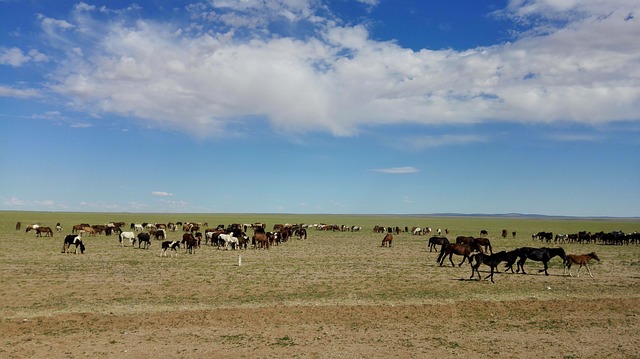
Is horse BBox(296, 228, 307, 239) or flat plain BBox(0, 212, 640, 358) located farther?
horse BBox(296, 228, 307, 239)

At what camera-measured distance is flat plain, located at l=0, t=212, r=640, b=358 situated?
12.4 metres

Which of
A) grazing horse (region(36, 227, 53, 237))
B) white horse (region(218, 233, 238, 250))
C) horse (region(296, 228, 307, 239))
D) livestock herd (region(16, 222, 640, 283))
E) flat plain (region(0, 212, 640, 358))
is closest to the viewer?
flat plain (region(0, 212, 640, 358))

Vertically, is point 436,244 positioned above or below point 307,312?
above

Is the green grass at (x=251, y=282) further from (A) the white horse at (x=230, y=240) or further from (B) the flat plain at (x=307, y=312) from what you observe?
(A) the white horse at (x=230, y=240)

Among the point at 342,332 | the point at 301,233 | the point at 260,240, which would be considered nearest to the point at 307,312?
the point at 342,332

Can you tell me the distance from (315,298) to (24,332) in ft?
32.5

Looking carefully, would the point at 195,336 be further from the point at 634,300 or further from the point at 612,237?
the point at 612,237

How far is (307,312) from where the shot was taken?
15.9 meters

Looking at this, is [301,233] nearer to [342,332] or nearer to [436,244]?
[436,244]

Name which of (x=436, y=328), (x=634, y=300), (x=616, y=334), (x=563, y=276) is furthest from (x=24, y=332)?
(x=563, y=276)

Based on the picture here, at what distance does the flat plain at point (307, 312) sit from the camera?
1243cm

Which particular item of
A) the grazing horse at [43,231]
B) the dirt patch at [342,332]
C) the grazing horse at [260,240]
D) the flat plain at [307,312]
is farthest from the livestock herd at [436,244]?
the dirt patch at [342,332]

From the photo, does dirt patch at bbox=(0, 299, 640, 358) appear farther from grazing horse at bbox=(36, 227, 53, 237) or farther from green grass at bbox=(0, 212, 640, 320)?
grazing horse at bbox=(36, 227, 53, 237)

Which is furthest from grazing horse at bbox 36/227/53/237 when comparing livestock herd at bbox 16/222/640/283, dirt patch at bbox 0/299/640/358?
dirt patch at bbox 0/299/640/358
